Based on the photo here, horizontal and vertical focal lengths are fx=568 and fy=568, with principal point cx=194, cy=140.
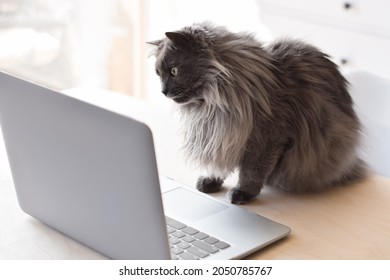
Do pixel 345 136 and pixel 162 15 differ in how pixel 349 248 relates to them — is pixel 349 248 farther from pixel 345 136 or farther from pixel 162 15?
pixel 162 15

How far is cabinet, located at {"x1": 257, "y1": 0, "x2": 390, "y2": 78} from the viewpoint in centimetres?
202

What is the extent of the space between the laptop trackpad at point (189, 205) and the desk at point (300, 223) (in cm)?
5

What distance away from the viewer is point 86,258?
2.89 feet

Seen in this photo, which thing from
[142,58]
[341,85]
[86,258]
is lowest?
[142,58]

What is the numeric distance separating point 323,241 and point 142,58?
2257 mm

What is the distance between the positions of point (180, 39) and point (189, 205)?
31 cm

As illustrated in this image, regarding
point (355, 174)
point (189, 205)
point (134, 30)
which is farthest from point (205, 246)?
point (134, 30)

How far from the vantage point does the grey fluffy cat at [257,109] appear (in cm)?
98

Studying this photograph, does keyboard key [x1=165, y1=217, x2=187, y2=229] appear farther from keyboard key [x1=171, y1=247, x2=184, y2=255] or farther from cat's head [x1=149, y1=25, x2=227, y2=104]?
cat's head [x1=149, y1=25, x2=227, y2=104]

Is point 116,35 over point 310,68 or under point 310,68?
under

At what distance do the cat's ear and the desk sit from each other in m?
0.17

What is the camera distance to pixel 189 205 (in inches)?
41.5

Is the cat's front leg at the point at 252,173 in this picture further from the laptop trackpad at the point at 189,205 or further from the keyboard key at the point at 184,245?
the keyboard key at the point at 184,245
